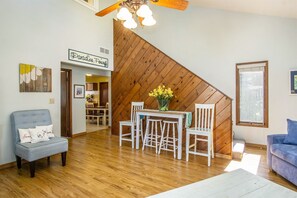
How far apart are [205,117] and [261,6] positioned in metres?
2.63

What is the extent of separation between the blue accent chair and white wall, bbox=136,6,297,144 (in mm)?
4078

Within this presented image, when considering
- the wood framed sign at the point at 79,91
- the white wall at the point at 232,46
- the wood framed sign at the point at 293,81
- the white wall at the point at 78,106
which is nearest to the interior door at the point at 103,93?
the white wall at the point at 78,106

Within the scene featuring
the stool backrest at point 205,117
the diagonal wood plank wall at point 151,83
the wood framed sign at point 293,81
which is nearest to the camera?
the stool backrest at point 205,117

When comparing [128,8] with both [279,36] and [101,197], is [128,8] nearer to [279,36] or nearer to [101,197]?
[101,197]

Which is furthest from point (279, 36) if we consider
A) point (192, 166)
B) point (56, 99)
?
point (56, 99)

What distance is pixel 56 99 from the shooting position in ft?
14.1

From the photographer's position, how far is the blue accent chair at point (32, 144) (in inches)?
118

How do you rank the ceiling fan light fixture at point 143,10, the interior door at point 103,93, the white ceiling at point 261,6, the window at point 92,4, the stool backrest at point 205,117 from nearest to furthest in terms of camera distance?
1. the ceiling fan light fixture at point 143,10
2. the white ceiling at point 261,6
3. the stool backrest at point 205,117
4. the window at point 92,4
5. the interior door at point 103,93

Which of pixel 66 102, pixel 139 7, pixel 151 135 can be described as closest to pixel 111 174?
pixel 151 135

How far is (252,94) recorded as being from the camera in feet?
15.9

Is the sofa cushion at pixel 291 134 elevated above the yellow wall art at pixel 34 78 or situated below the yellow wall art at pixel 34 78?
below

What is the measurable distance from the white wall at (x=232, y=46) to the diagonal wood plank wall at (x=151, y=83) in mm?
1170

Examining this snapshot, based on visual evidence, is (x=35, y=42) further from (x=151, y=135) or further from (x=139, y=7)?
(x=151, y=135)

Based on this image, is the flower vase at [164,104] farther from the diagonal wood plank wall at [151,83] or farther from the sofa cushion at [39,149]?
the sofa cushion at [39,149]
